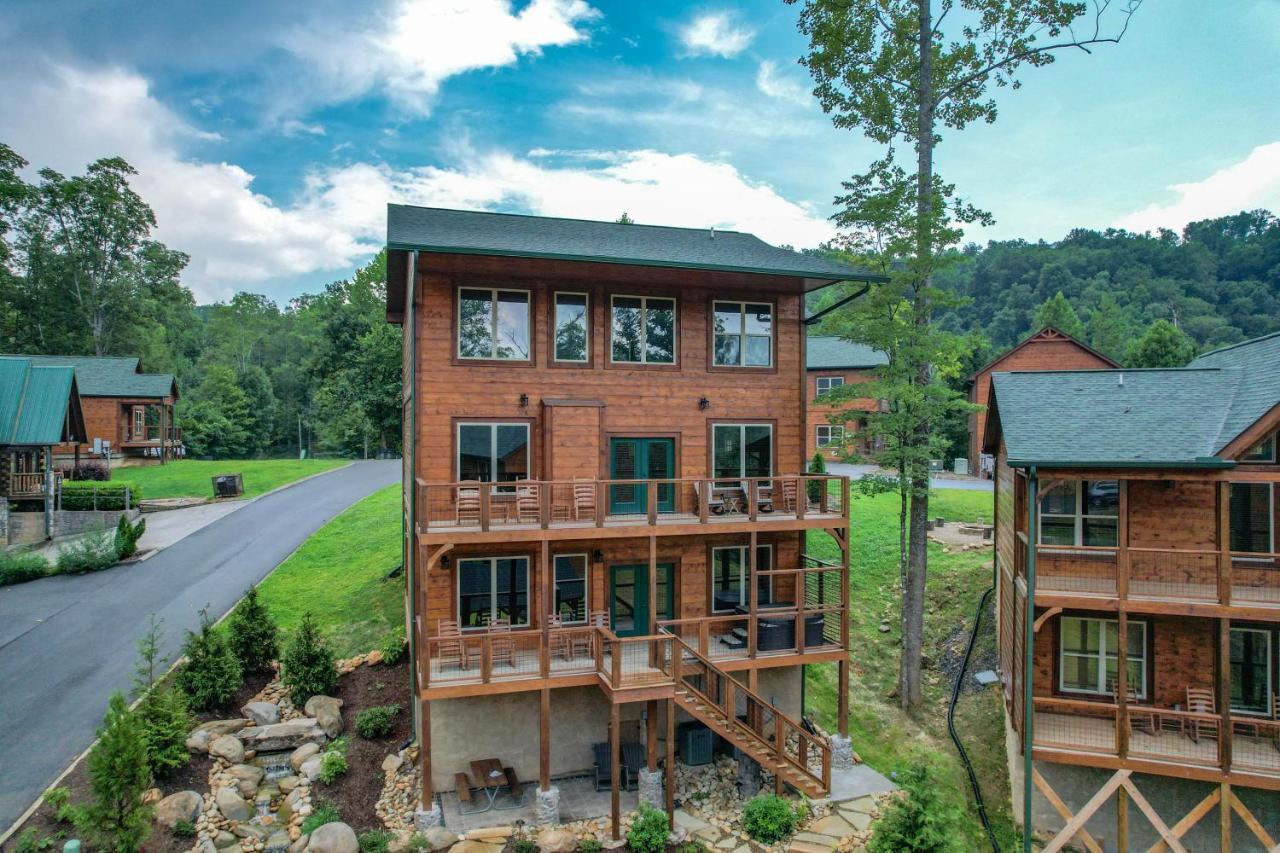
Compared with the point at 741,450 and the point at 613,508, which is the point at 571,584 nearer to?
the point at 613,508

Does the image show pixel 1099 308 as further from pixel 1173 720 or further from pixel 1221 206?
pixel 1173 720

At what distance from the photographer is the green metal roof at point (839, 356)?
40.3 m

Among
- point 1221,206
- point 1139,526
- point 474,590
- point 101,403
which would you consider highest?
point 1221,206

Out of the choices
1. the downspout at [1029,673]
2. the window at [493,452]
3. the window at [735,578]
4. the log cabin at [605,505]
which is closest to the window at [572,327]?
the log cabin at [605,505]

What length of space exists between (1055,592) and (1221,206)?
84.4 m

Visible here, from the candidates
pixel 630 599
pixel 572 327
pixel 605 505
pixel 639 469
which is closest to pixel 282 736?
pixel 630 599

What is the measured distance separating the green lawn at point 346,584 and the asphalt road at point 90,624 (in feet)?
2.98

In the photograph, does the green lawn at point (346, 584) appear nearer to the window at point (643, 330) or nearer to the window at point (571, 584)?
the window at point (571, 584)

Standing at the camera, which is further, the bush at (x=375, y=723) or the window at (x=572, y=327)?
the window at (x=572, y=327)

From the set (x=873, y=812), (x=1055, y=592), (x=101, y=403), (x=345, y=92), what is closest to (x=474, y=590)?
(x=873, y=812)

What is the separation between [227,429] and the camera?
164 ft

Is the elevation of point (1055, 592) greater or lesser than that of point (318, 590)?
greater

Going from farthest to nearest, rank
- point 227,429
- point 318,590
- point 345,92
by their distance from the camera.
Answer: point 227,429, point 345,92, point 318,590

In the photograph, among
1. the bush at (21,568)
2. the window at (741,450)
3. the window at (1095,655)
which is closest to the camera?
the window at (1095,655)
